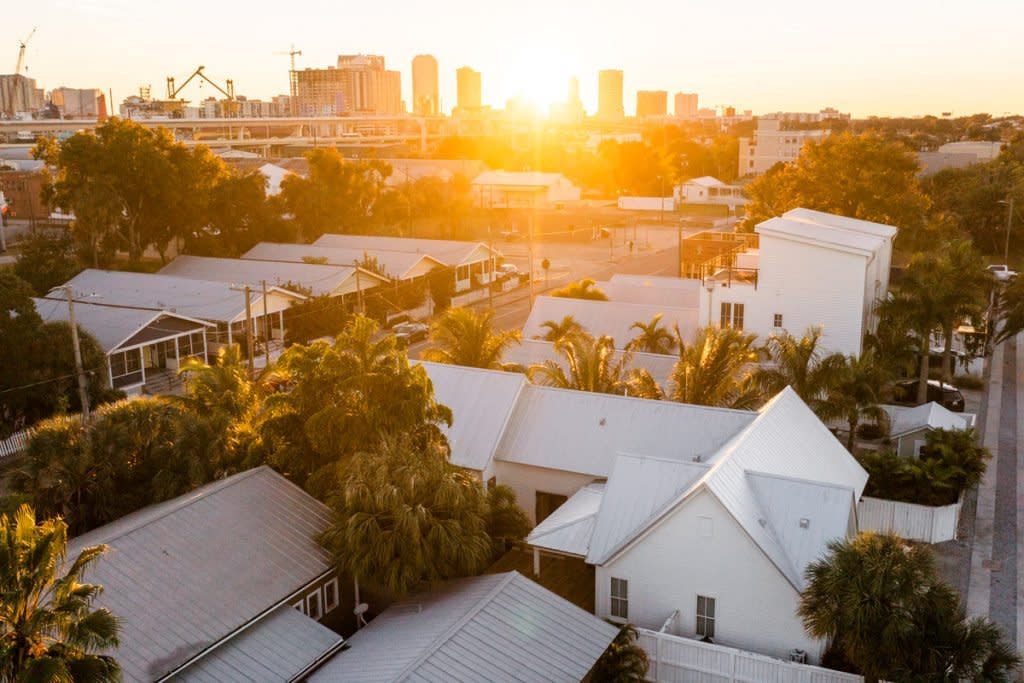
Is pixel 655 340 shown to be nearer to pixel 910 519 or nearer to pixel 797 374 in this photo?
pixel 797 374

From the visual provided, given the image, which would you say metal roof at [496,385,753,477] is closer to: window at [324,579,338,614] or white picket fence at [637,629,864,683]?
white picket fence at [637,629,864,683]

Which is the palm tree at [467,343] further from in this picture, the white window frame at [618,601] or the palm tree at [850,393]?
the white window frame at [618,601]

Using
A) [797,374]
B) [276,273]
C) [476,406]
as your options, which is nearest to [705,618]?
[476,406]

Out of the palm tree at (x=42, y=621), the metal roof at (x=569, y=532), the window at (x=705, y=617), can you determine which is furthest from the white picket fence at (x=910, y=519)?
the palm tree at (x=42, y=621)

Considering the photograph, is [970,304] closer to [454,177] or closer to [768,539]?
[768,539]

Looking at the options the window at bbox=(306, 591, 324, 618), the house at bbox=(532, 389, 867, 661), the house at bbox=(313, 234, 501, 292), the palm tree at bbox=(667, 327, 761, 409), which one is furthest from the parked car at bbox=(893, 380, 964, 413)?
the house at bbox=(313, 234, 501, 292)

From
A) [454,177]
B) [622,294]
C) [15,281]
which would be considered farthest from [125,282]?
[454,177]

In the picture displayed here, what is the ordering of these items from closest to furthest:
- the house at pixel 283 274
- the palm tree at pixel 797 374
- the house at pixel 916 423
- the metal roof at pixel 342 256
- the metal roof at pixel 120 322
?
the palm tree at pixel 797 374, the house at pixel 916 423, the metal roof at pixel 120 322, the house at pixel 283 274, the metal roof at pixel 342 256
